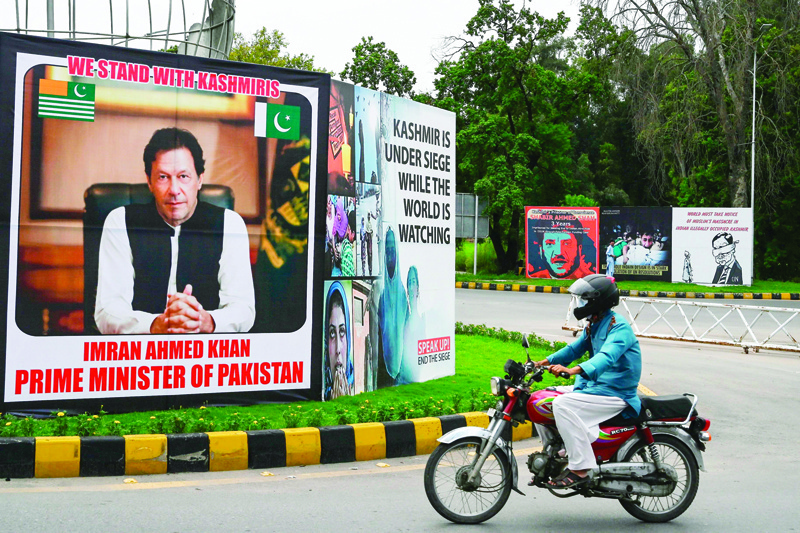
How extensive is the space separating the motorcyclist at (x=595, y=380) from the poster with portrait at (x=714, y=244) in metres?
25.1

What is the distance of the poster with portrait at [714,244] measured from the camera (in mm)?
29094

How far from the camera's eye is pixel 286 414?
23.1 feet

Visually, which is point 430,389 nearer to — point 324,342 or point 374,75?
point 324,342

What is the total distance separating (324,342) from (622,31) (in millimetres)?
28046

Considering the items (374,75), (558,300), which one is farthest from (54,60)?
(374,75)

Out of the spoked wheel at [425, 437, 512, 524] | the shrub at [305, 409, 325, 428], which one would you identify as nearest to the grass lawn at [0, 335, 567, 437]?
the shrub at [305, 409, 325, 428]

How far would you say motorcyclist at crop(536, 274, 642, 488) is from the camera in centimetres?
504

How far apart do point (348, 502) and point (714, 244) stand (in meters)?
26.2

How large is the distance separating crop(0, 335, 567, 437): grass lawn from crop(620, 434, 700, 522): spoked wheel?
249 cm

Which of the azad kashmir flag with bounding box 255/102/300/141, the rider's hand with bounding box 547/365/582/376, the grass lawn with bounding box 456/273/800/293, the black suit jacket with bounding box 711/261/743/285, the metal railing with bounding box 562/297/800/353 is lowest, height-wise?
the metal railing with bounding box 562/297/800/353

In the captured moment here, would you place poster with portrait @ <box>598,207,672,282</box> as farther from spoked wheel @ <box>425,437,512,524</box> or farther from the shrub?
spoked wheel @ <box>425,437,512,524</box>

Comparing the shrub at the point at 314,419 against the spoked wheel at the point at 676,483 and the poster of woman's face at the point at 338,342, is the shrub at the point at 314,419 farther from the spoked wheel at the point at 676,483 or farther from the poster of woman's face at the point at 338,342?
the spoked wheel at the point at 676,483

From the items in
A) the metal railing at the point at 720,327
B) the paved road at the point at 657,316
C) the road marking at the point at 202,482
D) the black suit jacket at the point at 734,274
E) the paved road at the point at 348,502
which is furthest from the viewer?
the black suit jacket at the point at 734,274

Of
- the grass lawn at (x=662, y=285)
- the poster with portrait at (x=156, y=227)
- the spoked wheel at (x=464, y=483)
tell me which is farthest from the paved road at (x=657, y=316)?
the spoked wheel at (x=464, y=483)
